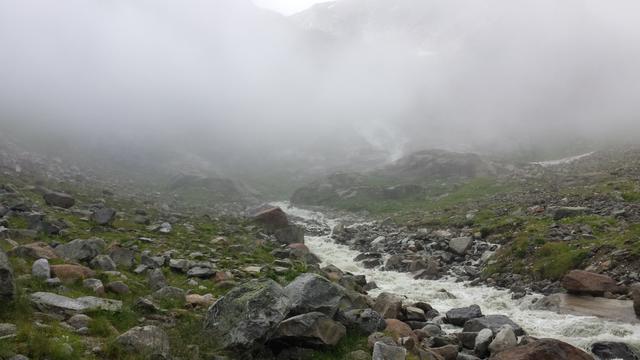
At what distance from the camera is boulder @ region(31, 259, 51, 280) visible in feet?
55.8

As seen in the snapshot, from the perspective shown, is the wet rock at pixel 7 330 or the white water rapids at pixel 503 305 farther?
the white water rapids at pixel 503 305

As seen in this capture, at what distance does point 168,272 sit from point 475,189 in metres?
74.4

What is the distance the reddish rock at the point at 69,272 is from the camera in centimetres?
1774

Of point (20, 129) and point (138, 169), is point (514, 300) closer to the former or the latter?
point (138, 169)

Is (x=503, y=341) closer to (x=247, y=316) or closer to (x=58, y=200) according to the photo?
(x=247, y=316)

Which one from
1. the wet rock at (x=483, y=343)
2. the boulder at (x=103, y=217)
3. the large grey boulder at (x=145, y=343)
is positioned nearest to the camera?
the large grey boulder at (x=145, y=343)

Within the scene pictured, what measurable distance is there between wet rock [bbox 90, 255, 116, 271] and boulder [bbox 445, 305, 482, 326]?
14.6 metres

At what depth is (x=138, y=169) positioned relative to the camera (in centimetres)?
14812

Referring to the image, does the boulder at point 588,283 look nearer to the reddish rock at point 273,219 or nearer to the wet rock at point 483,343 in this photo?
the wet rock at point 483,343

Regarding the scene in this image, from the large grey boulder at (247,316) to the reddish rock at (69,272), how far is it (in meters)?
4.83

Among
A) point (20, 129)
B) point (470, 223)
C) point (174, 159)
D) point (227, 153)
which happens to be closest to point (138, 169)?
point (174, 159)

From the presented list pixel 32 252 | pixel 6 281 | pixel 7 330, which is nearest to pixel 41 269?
pixel 32 252

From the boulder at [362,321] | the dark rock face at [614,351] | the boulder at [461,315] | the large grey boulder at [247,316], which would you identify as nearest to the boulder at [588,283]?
the boulder at [461,315]

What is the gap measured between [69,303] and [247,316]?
4.98m
